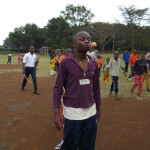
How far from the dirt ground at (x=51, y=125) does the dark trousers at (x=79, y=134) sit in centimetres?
140

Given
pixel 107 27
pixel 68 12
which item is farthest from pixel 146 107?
pixel 68 12

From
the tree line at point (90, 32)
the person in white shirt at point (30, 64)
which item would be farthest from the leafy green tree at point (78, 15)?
the person in white shirt at point (30, 64)

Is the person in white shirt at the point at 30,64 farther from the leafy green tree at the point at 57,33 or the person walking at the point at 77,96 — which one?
the leafy green tree at the point at 57,33

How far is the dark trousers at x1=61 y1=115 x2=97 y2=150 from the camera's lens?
2242 millimetres

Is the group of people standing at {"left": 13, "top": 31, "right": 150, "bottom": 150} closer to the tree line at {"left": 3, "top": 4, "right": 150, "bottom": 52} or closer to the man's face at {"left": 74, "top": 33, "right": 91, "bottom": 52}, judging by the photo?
the man's face at {"left": 74, "top": 33, "right": 91, "bottom": 52}

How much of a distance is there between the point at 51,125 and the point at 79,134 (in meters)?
2.54

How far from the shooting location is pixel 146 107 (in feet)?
20.4

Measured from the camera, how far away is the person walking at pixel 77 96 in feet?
7.29

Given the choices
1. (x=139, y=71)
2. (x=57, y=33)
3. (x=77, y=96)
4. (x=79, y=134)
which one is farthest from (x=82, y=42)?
(x=57, y=33)

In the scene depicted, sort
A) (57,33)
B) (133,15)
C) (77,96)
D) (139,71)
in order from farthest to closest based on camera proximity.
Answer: (57,33) → (133,15) → (139,71) → (77,96)

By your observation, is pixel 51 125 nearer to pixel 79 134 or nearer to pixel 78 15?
pixel 79 134

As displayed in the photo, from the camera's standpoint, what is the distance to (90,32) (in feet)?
126

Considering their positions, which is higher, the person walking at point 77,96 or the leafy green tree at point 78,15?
the leafy green tree at point 78,15

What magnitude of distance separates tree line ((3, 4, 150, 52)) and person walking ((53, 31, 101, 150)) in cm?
2992
